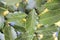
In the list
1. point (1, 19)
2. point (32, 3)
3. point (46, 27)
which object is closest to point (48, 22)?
point (46, 27)

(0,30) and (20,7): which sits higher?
(20,7)

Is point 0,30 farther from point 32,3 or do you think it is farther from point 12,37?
point 32,3

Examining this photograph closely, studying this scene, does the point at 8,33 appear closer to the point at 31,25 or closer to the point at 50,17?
the point at 31,25

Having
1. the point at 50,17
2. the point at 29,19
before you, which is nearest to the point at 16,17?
the point at 29,19

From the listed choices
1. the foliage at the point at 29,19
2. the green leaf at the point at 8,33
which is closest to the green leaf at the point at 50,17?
the foliage at the point at 29,19

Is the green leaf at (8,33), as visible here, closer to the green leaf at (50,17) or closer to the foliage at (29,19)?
the foliage at (29,19)

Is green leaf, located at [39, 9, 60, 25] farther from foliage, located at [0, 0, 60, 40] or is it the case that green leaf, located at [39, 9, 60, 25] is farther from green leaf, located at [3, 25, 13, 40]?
green leaf, located at [3, 25, 13, 40]

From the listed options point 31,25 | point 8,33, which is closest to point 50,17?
point 31,25

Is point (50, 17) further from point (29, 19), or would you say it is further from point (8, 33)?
point (8, 33)
